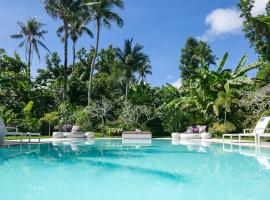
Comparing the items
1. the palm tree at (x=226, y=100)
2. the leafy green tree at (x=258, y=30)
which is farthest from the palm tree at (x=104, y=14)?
the leafy green tree at (x=258, y=30)

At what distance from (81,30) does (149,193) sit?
26.8m

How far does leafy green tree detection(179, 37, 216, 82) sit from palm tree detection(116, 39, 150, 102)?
5447 mm

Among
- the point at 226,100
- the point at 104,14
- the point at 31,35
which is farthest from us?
the point at 31,35

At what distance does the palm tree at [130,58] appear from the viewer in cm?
2920

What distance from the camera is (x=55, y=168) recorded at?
8.16 m

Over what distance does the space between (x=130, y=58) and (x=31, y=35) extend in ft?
41.4

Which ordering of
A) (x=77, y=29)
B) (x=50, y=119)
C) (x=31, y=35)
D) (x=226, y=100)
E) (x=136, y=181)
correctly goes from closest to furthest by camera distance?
(x=136, y=181) → (x=226, y=100) → (x=50, y=119) → (x=77, y=29) → (x=31, y=35)

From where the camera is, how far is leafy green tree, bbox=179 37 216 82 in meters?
33.7

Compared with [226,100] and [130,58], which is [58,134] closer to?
[130,58]

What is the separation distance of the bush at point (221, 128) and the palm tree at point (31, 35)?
20.2 m

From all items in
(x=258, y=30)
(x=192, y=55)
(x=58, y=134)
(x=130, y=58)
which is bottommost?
(x=58, y=134)

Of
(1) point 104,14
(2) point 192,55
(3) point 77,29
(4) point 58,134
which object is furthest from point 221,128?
(3) point 77,29

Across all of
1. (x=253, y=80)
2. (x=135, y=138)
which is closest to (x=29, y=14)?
(x=135, y=138)

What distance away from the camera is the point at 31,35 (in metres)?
35.6
